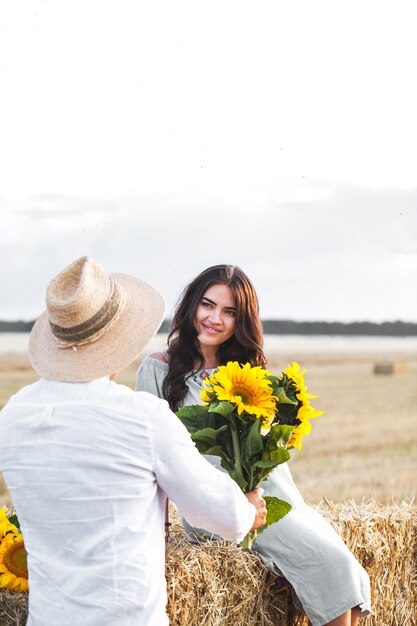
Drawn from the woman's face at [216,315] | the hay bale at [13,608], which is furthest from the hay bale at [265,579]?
the woman's face at [216,315]

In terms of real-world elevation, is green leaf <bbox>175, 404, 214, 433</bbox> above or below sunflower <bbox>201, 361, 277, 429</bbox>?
below

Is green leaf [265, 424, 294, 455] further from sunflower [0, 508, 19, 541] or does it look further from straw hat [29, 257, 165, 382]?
sunflower [0, 508, 19, 541]

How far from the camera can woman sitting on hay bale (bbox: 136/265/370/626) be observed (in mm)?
3637

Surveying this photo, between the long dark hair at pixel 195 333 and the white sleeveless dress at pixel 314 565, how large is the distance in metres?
0.69

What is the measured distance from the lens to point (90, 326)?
2480 mm

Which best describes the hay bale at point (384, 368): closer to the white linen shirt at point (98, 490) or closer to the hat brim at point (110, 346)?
the hat brim at point (110, 346)

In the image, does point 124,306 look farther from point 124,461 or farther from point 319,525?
point 319,525

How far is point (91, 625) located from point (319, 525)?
162 centimetres

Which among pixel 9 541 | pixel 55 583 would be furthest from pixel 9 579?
pixel 55 583

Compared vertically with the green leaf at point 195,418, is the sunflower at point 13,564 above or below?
below

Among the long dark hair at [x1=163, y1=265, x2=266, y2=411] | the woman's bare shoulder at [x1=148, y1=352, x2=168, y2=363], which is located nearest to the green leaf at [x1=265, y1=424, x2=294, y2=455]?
the long dark hair at [x1=163, y1=265, x2=266, y2=411]

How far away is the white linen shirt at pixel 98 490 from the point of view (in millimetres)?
2344

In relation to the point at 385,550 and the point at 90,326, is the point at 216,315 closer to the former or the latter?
the point at 385,550

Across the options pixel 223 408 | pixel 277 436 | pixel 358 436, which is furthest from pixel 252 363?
pixel 358 436
